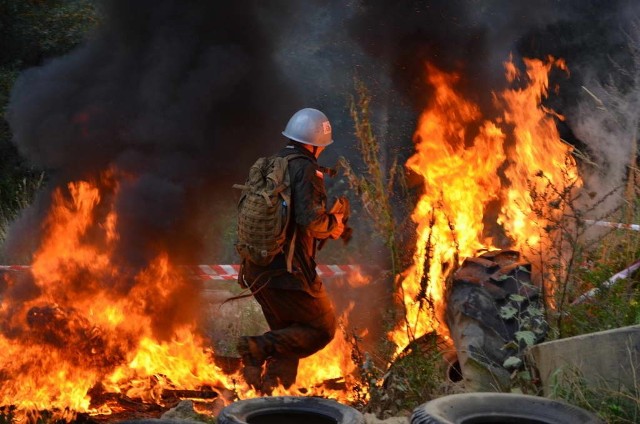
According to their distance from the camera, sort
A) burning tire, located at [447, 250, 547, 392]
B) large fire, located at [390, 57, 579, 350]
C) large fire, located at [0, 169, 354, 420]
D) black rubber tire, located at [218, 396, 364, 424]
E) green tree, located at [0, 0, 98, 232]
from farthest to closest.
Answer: green tree, located at [0, 0, 98, 232]
large fire, located at [390, 57, 579, 350]
large fire, located at [0, 169, 354, 420]
burning tire, located at [447, 250, 547, 392]
black rubber tire, located at [218, 396, 364, 424]

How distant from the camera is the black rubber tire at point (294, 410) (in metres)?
4.43

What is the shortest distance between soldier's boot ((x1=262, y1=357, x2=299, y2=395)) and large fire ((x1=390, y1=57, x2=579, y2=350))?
0.85 m

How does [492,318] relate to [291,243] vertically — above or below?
below

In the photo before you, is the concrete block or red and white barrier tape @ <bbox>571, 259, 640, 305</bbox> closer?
the concrete block

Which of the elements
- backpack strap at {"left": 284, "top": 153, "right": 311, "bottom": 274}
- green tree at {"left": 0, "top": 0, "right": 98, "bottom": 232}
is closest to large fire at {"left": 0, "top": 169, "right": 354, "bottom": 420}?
backpack strap at {"left": 284, "top": 153, "right": 311, "bottom": 274}

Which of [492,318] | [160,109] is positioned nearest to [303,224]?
[492,318]

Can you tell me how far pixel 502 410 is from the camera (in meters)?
4.30

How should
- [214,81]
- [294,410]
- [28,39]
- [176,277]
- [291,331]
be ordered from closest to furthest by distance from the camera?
1. [294,410]
2. [291,331]
3. [176,277]
4. [214,81]
5. [28,39]

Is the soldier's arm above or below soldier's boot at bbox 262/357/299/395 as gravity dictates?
above

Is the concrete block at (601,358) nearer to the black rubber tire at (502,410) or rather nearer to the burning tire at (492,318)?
the black rubber tire at (502,410)

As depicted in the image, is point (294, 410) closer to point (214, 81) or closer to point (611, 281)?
point (611, 281)

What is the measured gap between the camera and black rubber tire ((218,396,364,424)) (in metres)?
4.43

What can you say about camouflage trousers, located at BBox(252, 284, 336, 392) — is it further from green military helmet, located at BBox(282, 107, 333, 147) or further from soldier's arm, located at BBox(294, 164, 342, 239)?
green military helmet, located at BBox(282, 107, 333, 147)

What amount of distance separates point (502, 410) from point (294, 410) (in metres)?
1.05
